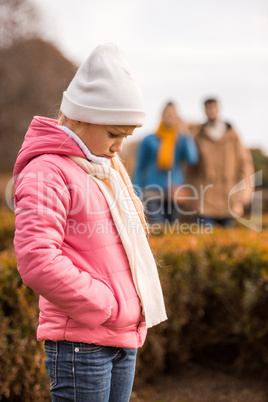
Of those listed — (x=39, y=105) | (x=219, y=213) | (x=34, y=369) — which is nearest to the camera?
(x=34, y=369)

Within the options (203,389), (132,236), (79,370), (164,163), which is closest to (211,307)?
(203,389)

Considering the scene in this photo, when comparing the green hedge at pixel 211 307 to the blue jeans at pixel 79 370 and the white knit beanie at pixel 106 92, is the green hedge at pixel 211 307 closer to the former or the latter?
the blue jeans at pixel 79 370

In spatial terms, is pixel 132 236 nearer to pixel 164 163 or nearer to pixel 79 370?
pixel 79 370

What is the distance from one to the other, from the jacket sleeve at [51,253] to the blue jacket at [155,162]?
15.4 ft

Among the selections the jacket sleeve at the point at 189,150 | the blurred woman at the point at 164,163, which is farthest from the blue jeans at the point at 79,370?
the jacket sleeve at the point at 189,150

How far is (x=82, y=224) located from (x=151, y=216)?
14.9 feet

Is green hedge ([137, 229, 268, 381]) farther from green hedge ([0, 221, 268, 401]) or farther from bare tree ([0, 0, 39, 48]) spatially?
bare tree ([0, 0, 39, 48])

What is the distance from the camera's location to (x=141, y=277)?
1.91m

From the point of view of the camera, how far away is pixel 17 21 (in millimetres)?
18656

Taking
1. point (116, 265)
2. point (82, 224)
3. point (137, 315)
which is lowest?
point (137, 315)

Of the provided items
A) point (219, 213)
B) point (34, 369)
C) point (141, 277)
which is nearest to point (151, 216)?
point (219, 213)

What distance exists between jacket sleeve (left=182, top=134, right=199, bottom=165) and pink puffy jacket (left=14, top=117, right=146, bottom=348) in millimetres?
4679

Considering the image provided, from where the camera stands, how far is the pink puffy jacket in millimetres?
1633

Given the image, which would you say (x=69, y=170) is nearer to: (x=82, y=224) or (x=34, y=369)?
(x=82, y=224)
